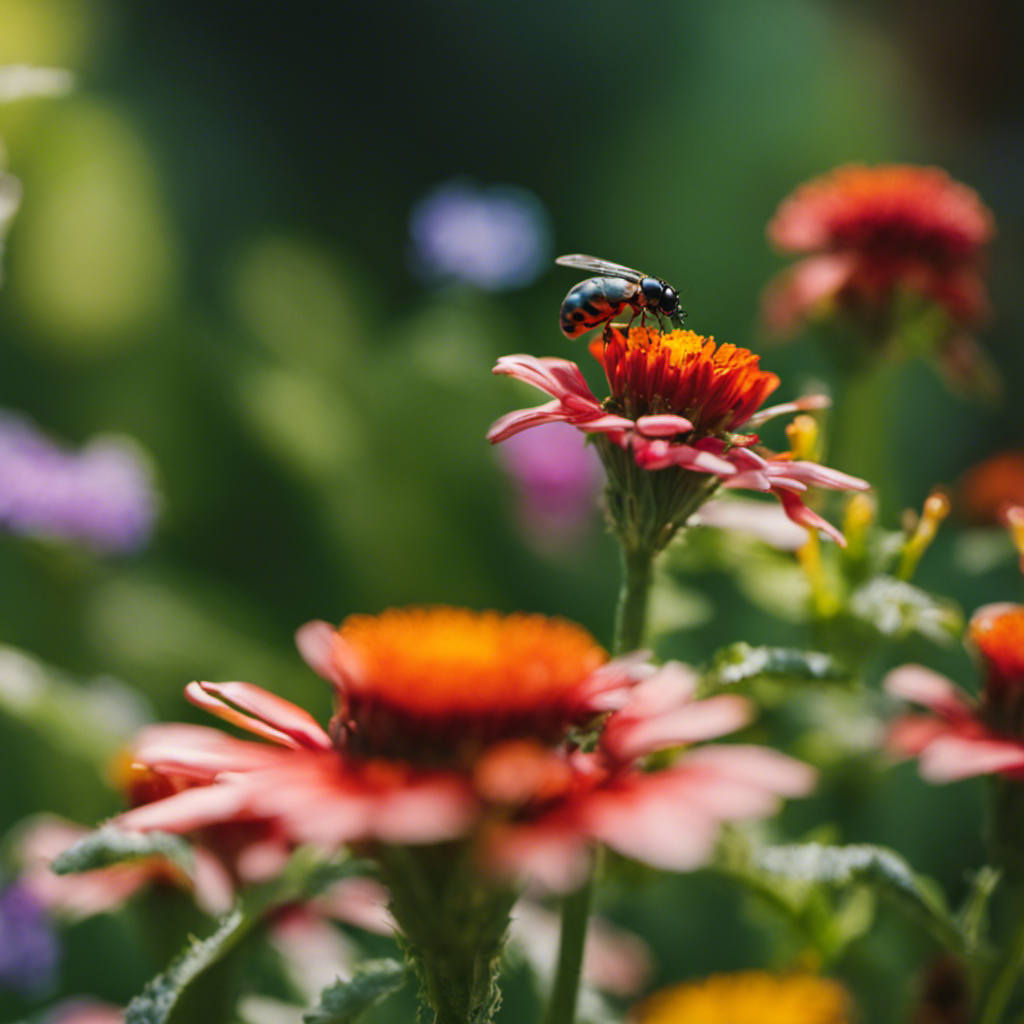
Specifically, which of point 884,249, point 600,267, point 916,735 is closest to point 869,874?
point 916,735

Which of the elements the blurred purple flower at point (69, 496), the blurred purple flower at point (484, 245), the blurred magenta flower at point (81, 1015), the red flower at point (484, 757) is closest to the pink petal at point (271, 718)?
the red flower at point (484, 757)

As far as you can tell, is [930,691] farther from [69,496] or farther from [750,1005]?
[69,496]

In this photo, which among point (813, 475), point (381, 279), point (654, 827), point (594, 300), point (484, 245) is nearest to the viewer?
point (654, 827)

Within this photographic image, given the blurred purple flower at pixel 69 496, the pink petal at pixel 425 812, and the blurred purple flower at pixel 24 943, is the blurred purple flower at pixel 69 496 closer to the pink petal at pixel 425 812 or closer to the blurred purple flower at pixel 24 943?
the blurred purple flower at pixel 24 943

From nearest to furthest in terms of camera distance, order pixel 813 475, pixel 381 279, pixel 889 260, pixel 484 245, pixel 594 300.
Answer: pixel 813 475
pixel 594 300
pixel 889 260
pixel 484 245
pixel 381 279

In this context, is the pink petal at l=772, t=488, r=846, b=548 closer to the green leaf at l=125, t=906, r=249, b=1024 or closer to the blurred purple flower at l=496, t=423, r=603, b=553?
the green leaf at l=125, t=906, r=249, b=1024

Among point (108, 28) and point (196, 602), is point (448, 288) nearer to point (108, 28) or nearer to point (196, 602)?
point (196, 602)

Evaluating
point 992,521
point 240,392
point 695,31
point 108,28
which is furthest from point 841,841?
point 108,28
